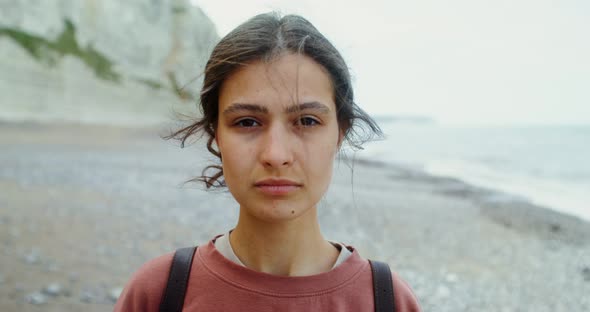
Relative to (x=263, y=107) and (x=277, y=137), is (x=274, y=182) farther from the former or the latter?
(x=263, y=107)

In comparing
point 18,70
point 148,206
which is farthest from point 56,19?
point 148,206

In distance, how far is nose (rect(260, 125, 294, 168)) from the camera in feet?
5.51

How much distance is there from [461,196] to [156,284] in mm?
16069

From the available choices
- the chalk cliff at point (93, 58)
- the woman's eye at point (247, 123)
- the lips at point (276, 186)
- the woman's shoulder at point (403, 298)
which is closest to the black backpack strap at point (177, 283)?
the lips at point (276, 186)

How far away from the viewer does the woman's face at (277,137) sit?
172cm

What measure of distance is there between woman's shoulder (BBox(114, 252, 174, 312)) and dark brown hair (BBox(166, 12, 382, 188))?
0.62 metres

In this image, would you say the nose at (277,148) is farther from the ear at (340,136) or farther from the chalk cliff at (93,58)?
the chalk cliff at (93,58)

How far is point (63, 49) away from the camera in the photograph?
122ft

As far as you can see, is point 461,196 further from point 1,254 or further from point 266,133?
point 266,133

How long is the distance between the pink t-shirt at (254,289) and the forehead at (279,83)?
23.1 inches

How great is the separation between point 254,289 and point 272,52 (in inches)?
33.5

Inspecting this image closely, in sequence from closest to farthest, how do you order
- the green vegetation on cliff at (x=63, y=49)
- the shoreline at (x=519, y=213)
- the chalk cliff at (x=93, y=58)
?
the shoreline at (x=519, y=213)
the chalk cliff at (x=93, y=58)
the green vegetation on cliff at (x=63, y=49)

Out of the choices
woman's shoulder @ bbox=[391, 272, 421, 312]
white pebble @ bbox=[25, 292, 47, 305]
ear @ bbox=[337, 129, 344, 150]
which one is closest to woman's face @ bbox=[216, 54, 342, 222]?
ear @ bbox=[337, 129, 344, 150]

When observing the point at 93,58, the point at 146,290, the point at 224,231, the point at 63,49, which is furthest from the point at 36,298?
the point at 93,58
